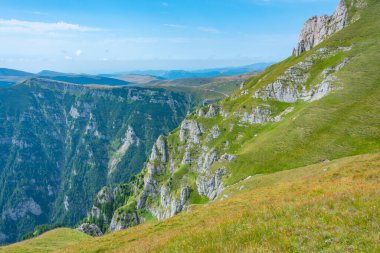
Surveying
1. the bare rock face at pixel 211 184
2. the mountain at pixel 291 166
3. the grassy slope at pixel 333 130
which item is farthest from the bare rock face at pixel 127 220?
the grassy slope at pixel 333 130

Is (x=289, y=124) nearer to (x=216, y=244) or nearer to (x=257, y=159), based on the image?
(x=257, y=159)

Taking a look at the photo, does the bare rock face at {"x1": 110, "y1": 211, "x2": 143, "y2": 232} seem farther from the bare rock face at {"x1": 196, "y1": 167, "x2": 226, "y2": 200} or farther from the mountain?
the bare rock face at {"x1": 196, "y1": 167, "x2": 226, "y2": 200}

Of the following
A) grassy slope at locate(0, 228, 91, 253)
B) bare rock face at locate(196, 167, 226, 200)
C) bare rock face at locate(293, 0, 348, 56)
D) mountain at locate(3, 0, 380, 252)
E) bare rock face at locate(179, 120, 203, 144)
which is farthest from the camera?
bare rock face at locate(179, 120, 203, 144)

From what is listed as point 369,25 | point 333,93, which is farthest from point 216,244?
point 369,25

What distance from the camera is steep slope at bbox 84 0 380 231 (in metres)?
79.2

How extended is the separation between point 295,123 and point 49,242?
7513 cm

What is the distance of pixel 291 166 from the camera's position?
253 feet

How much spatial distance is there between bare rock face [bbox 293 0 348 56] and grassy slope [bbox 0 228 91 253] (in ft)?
545

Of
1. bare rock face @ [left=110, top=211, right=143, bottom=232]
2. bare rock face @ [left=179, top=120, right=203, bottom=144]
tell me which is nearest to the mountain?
bare rock face @ [left=179, top=120, right=203, bottom=144]

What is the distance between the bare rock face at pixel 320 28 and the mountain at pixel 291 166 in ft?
2.30

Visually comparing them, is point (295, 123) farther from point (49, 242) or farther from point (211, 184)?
point (49, 242)

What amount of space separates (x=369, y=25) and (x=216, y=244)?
518 ft

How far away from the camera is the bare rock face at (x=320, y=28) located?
163m

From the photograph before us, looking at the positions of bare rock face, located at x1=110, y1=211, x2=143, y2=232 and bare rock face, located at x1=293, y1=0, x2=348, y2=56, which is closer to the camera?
bare rock face, located at x1=293, y1=0, x2=348, y2=56
